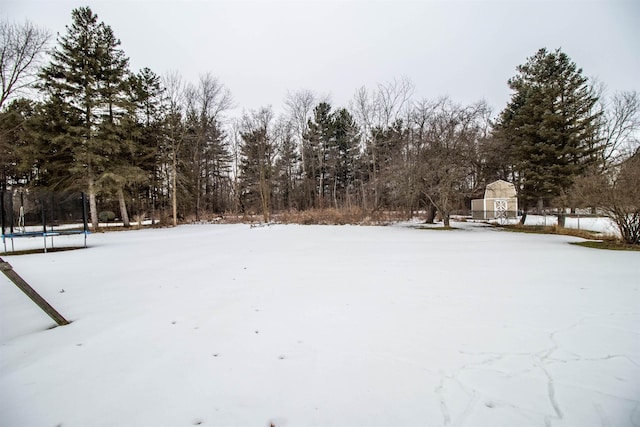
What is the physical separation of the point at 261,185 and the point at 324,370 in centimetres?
2069

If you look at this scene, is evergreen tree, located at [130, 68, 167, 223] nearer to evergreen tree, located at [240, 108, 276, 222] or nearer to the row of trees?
the row of trees

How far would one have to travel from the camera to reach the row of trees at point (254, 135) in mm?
15266

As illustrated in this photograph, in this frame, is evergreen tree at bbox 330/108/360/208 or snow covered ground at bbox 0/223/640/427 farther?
evergreen tree at bbox 330/108/360/208

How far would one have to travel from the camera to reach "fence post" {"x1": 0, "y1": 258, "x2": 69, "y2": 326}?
251cm

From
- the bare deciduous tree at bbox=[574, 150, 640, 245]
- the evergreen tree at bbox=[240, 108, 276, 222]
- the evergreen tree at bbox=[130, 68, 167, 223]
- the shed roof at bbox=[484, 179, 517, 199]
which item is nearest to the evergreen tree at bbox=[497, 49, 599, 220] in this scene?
the shed roof at bbox=[484, 179, 517, 199]

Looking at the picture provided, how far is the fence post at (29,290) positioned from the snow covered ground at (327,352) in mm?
133

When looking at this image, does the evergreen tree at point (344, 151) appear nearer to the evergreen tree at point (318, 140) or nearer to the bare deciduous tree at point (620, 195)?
the evergreen tree at point (318, 140)

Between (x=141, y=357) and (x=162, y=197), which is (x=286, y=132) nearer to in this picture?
(x=162, y=197)

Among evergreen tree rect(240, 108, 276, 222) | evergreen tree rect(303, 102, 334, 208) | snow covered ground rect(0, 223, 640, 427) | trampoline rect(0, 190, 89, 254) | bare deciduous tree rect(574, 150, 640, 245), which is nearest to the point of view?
snow covered ground rect(0, 223, 640, 427)

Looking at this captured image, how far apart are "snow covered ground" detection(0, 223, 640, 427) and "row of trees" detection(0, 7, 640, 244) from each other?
8.32 meters

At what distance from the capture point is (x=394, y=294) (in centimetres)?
379

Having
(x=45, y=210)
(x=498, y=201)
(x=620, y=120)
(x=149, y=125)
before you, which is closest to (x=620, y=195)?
(x=498, y=201)

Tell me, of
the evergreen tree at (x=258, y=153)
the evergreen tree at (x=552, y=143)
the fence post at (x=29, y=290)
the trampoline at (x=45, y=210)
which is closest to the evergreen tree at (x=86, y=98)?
the trampoline at (x=45, y=210)

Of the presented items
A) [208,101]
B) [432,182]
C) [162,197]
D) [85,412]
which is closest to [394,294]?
[85,412]
